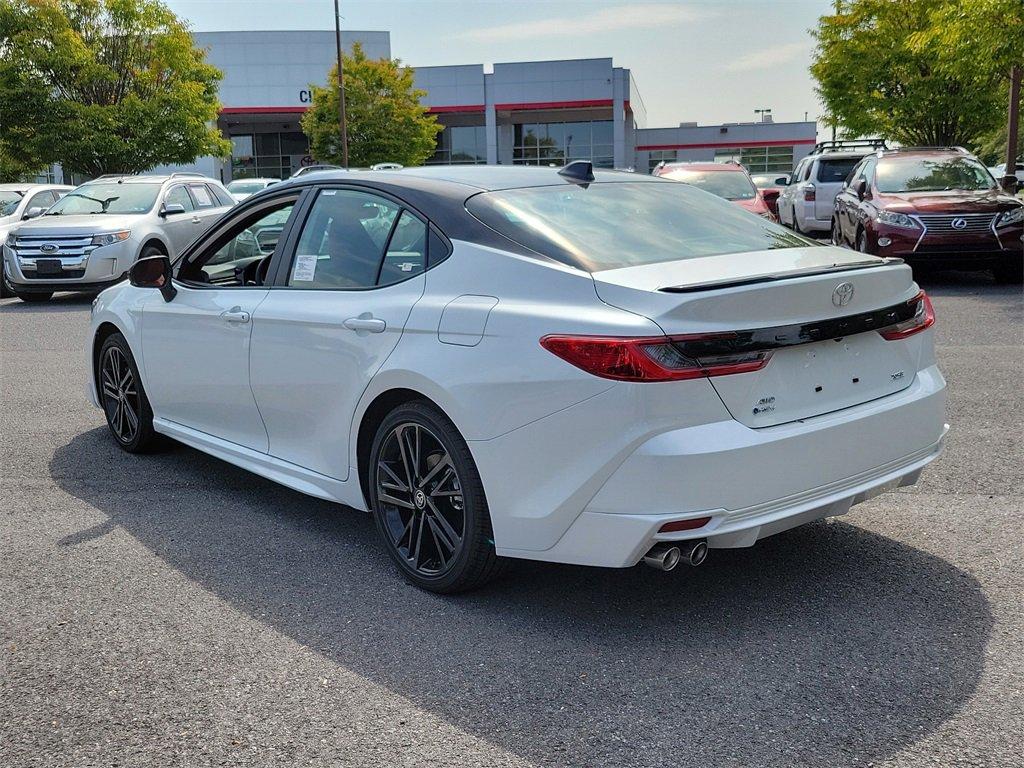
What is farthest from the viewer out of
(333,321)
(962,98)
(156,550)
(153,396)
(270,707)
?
(962,98)

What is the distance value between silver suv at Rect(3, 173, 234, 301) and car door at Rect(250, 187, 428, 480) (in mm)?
10363

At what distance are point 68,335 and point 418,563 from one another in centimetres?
931

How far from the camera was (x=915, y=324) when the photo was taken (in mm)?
4066

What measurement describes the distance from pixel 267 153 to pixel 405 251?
6144cm

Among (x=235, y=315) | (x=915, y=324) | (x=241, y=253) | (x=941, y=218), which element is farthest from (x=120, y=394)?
(x=941, y=218)

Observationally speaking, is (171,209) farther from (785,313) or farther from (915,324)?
(785,313)

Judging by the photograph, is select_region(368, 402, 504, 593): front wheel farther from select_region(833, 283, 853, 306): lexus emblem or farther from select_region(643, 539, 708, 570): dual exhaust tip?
select_region(833, 283, 853, 306): lexus emblem

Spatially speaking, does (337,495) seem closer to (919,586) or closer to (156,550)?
(156,550)

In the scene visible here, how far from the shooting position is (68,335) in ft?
39.7

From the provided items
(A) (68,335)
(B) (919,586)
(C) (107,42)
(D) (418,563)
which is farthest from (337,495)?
(C) (107,42)

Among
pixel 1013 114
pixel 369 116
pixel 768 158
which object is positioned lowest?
pixel 768 158

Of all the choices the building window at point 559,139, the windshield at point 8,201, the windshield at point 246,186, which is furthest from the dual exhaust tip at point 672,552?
the building window at point 559,139

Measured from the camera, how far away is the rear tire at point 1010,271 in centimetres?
1337

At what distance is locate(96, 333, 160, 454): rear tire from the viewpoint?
6078 millimetres
